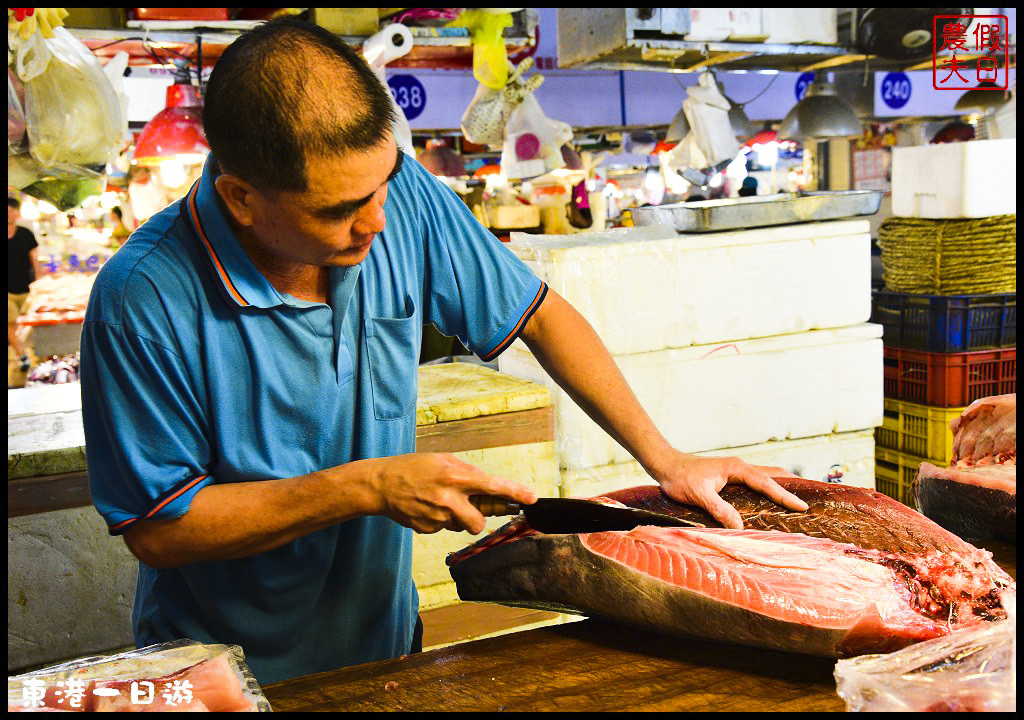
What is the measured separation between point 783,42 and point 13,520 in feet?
16.9

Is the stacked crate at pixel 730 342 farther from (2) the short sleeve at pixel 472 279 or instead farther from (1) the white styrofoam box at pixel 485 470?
(2) the short sleeve at pixel 472 279

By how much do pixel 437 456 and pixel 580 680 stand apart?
0.46m

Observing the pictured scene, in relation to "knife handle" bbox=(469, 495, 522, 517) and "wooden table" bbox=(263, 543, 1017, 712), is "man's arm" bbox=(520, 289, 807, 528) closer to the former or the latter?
"wooden table" bbox=(263, 543, 1017, 712)

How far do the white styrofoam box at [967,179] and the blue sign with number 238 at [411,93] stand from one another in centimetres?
587

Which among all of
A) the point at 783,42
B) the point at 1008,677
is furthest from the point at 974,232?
the point at 1008,677

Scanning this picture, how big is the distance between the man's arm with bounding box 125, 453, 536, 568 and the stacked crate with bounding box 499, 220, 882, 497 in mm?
1601

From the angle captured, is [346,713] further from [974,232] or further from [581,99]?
[581,99]

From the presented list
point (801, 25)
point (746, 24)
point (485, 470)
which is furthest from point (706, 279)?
point (801, 25)

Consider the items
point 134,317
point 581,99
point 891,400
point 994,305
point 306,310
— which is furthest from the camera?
point 581,99

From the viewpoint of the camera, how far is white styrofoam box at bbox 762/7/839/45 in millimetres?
5680

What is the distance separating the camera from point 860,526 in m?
1.87

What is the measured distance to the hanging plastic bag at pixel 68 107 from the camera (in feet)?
10.3

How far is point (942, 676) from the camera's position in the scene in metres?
1.38

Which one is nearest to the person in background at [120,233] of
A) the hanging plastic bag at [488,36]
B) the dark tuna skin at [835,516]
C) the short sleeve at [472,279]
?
the hanging plastic bag at [488,36]
